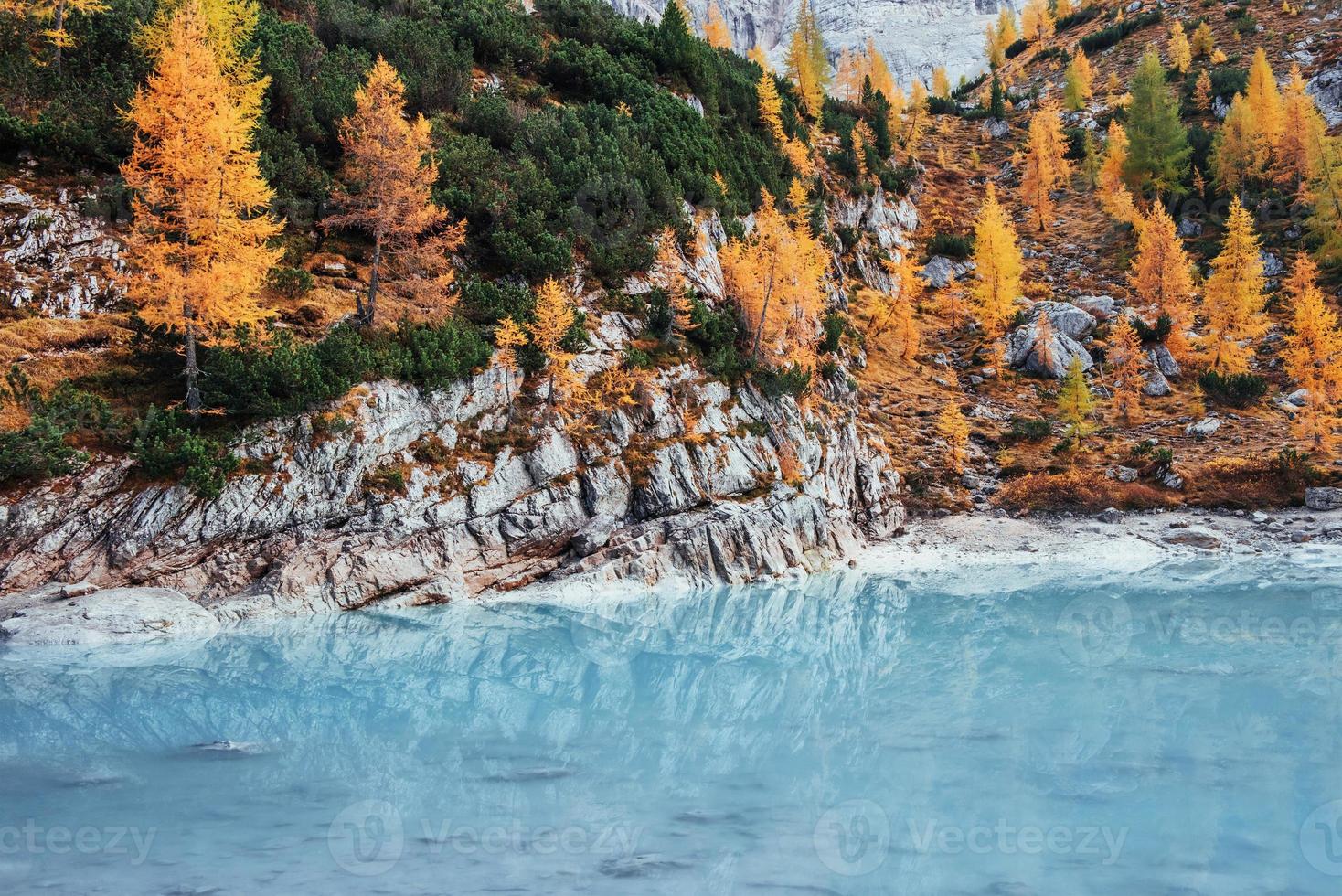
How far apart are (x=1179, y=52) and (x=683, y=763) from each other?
4154 inches

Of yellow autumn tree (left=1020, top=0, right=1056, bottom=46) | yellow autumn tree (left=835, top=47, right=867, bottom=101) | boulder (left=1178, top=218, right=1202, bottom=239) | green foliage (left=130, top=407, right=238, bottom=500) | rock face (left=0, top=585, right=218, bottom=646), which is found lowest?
rock face (left=0, top=585, right=218, bottom=646)

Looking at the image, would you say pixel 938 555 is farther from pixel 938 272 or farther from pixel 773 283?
pixel 938 272

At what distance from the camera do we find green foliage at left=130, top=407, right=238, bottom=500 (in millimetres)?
19062

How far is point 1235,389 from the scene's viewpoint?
132ft

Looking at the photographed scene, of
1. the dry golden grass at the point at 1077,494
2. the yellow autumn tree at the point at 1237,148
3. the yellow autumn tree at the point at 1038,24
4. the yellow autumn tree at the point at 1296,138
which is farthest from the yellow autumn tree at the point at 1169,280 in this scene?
the yellow autumn tree at the point at 1038,24

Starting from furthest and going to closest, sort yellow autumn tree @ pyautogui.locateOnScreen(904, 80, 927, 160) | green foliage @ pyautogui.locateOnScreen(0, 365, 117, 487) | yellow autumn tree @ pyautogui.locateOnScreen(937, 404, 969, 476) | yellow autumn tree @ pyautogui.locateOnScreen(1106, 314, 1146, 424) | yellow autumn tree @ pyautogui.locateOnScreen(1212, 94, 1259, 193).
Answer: yellow autumn tree @ pyautogui.locateOnScreen(904, 80, 927, 160) → yellow autumn tree @ pyautogui.locateOnScreen(1212, 94, 1259, 193) → yellow autumn tree @ pyautogui.locateOnScreen(1106, 314, 1146, 424) → yellow autumn tree @ pyautogui.locateOnScreen(937, 404, 969, 476) → green foliage @ pyautogui.locateOnScreen(0, 365, 117, 487)

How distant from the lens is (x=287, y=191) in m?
27.7

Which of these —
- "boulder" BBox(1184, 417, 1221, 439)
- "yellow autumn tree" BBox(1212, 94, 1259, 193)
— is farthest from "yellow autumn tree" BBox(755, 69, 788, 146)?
"yellow autumn tree" BBox(1212, 94, 1259, 193)

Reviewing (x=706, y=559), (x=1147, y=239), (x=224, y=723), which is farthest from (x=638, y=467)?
(x=1147, y=239)

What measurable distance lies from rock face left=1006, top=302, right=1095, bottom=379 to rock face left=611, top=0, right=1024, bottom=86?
137331 millimetres

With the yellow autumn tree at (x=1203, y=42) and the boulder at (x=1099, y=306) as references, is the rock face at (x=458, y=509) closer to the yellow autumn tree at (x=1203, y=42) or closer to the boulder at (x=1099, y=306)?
the boulder at (x=1099, y=306)

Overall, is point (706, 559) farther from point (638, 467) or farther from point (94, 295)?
point (94, 295)

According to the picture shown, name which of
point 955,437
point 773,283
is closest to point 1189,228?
point 955,437

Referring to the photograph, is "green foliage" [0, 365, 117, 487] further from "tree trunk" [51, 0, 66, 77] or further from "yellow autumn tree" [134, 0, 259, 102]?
"tree trunk" [51, 0, 66, 77]
